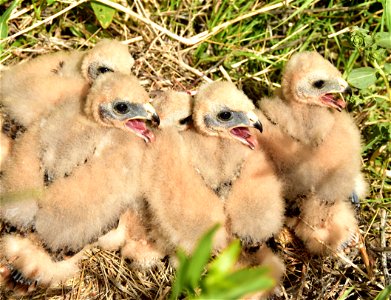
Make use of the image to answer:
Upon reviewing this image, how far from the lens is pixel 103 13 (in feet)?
12.0

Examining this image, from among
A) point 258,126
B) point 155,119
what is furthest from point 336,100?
point 155,119

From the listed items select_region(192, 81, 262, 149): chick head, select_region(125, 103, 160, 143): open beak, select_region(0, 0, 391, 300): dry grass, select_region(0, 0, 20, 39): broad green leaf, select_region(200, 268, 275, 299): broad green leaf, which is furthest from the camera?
select_region(0, 0, 391, 300): dry grass

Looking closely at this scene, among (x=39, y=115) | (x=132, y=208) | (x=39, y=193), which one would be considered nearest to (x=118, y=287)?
(x=132, y=208)

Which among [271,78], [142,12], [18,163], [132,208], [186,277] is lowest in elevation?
[271,78]

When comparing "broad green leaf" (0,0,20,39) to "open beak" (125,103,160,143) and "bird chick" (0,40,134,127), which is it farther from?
"open beak" (125,103,160,143)

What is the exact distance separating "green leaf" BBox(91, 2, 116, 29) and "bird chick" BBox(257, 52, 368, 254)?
1.13 meters

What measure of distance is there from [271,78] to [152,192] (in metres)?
1.44

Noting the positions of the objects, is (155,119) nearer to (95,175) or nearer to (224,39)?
(95,175)

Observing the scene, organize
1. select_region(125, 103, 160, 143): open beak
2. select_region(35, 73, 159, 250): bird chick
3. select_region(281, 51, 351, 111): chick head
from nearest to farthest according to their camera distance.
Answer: select_region(35, 73, 159, 250): bird chick, select_region(125, 103, 160, 143): open beak, select_region(281, 51, 351, 111): chick head

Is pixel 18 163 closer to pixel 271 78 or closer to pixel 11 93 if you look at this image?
pixel 11 93

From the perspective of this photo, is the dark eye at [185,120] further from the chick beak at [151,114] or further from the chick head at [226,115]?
the chick beak at [151,114]

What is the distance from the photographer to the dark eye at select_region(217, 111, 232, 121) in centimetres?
294

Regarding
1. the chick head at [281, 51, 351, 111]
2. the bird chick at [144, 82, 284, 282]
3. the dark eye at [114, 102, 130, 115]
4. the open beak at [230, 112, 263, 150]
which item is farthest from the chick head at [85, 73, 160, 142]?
the chick head at [281, 51, 351, 111]

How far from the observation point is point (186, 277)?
3.81 feet
